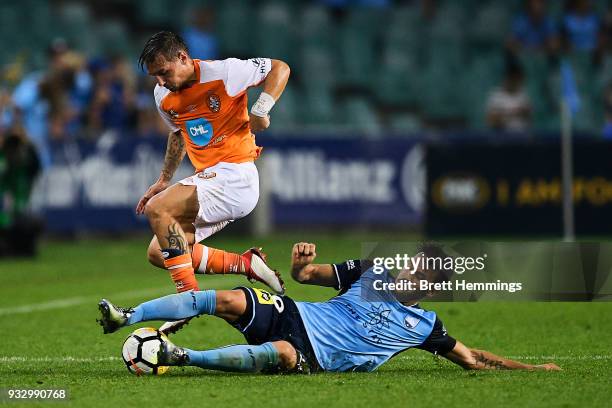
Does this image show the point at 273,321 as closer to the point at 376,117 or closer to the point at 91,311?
the point at 91,311

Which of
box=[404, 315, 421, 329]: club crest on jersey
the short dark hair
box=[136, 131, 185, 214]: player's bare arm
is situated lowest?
box=[404, 315, 421, 329]: club crest on jersey

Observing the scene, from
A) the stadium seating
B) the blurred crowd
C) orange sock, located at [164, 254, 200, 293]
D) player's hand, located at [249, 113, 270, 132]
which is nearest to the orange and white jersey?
player's hand, located at [249, 113, 270, 132]

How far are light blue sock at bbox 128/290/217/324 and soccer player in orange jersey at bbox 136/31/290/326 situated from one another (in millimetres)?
980

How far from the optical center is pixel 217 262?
883 centimetres

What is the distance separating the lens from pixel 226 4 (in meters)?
23.1

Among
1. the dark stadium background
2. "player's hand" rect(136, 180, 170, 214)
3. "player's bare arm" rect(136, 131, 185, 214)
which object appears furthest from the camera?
the dark stadium background

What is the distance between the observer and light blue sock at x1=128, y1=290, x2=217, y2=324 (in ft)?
23.1

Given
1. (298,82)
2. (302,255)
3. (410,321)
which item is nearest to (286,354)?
(302,255)

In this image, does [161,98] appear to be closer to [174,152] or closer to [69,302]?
[174,152]

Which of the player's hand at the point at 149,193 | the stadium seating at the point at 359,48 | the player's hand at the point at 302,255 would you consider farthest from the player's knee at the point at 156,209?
the stadium seating at the point at 359,48

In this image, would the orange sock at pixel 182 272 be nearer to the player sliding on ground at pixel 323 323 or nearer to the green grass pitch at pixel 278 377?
the green grass pitch at pixel 278 377

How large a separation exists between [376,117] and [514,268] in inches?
579

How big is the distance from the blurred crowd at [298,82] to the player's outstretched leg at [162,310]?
409 inches

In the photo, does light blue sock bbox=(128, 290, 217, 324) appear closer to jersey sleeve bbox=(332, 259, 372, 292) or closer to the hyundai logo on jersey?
jersey sleeve bbox=(332, 259, 372, 292)
